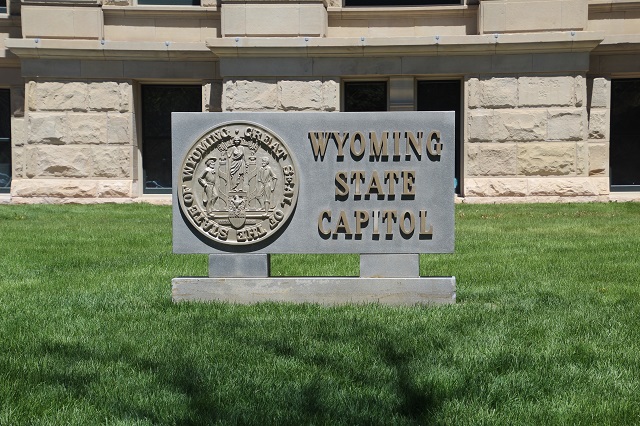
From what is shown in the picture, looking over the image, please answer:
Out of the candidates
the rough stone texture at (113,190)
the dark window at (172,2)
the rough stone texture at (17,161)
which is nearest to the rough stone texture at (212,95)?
the dark window at (172,2)

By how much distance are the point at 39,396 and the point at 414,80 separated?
15.3 m

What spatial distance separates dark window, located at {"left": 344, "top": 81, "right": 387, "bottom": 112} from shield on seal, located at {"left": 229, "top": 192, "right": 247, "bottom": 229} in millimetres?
12301

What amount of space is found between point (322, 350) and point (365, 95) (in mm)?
14301

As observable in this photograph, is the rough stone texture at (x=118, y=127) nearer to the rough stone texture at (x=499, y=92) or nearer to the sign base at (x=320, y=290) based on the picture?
the rough stone texture at (x=499, y=92)

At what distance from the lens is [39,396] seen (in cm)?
446

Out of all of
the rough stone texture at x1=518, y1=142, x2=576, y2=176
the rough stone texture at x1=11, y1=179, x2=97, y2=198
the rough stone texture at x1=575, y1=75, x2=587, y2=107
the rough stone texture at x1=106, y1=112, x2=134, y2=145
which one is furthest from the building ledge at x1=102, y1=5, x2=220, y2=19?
the rough stone texture at x1=575, y1=75, x2=587, y2=107

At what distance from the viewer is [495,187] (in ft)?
59.9

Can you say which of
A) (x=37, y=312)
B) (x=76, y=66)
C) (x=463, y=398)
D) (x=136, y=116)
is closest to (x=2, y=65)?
(x=76, y=66)

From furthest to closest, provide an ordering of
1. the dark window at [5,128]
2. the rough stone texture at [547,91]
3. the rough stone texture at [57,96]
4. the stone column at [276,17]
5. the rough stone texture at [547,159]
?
the dark window at [5,128] < the rough stone texture at [57,96] < the stone column at [276,17] < the rough stone texture at [547,159] < the rough stone texture at [547,91]

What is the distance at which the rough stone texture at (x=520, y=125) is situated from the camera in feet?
59.2

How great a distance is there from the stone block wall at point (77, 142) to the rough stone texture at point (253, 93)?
8.16 feet

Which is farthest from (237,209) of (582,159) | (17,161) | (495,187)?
(17,161)

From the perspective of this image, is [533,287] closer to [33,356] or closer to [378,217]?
[378,217]

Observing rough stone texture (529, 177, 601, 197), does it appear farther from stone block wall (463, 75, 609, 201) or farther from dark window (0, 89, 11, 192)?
dark window (0, 89, 11, 192)
